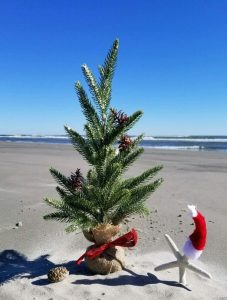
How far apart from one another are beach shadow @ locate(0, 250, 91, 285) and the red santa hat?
116 cm

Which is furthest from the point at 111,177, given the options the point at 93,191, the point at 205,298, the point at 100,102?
the point at 205,298

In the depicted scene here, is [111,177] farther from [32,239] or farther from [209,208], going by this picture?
[209,208]

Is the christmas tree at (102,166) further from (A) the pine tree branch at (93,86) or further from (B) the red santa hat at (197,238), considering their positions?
(B) the red santa hat at (197,238)

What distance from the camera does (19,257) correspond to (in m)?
4.96

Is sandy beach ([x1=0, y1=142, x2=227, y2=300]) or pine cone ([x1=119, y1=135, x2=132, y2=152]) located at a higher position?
pine cone ([x1=119, y1=135, x2=132, y2=152])

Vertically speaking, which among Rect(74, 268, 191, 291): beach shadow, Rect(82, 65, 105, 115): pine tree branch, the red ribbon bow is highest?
Rect(82, 65, 105, 115): pine tree branch

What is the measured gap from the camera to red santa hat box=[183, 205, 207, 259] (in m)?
3.68

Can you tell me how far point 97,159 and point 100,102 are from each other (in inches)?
23.4

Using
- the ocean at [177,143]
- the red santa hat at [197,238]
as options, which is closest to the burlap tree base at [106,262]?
the red santa hat at [197,238]

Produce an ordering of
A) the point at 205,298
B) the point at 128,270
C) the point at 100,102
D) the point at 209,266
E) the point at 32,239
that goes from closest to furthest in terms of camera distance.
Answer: the point at 205,298 → the point at 100,102 → the point at 128,270 → the point at 209,266 → the point at 32,239

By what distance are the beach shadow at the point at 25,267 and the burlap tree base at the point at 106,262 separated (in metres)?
0.12

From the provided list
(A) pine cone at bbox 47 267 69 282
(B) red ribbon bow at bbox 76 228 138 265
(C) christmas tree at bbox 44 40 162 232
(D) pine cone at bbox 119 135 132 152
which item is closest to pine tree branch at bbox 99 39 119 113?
(C) christmas tree at bbox 44 40 162 232

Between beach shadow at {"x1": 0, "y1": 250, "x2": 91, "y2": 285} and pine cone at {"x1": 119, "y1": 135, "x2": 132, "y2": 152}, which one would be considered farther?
beach shadow at {"x1": 0, "y1": 250, "x2": 91, "y2": 285}

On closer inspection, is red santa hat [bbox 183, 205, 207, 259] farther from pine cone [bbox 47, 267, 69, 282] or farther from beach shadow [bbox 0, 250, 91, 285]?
pine cone [bbox 47, 267, 69, 282]
